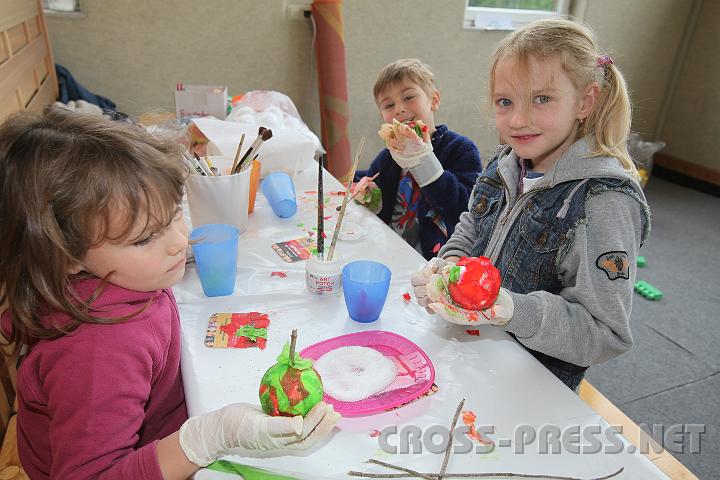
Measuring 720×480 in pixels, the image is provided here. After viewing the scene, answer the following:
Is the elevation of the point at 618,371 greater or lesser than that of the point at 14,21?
lesser

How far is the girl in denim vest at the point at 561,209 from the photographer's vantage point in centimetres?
88

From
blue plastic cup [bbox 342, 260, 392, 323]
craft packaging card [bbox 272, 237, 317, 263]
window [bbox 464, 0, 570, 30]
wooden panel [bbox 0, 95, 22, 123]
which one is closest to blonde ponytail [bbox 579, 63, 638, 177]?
blue plastic cup [bbox 342, 260, 392, 323]

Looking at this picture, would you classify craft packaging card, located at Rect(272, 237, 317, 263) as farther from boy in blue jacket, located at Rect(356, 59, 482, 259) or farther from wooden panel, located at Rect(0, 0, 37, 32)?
wooden panel, located at Rect(0, 0, 37, 32)

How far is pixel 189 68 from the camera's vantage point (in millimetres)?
3000

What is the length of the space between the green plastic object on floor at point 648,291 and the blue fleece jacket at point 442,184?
147 cm

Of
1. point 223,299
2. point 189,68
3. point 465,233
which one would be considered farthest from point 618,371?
point 189,68

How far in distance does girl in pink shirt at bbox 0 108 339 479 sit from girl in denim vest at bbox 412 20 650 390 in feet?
1.44

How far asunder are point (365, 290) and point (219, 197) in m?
0.50

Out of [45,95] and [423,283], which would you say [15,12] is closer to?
[45,95]

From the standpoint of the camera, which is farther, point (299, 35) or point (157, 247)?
point (299, 35)

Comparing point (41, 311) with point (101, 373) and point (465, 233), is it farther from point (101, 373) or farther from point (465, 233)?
point (465, 233)

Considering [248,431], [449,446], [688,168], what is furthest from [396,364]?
[688,168]

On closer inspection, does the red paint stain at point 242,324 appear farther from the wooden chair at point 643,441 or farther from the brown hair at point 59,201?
the wooden chair at point 643,441

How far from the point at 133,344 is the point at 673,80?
4.81 meters
